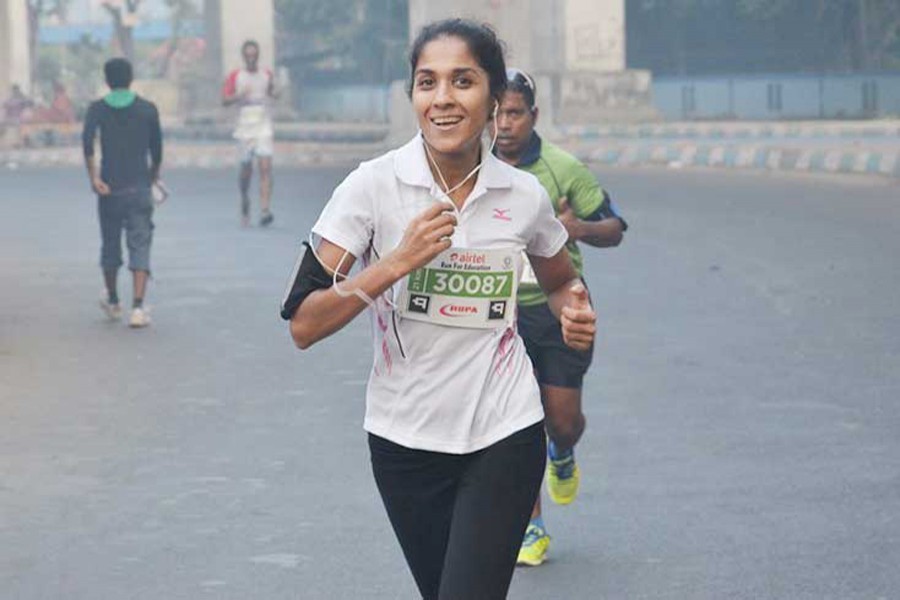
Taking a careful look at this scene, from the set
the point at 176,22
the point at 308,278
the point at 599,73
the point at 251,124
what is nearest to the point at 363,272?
the point at 308,278

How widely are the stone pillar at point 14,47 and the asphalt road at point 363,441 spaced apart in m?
34.2

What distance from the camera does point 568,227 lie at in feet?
20.7

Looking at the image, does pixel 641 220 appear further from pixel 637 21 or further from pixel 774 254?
pixel 637 21

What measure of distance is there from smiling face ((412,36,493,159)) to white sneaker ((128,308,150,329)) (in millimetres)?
8736

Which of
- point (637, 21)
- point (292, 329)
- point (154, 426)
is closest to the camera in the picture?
point (292, 329)

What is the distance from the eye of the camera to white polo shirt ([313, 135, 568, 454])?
14.0ft

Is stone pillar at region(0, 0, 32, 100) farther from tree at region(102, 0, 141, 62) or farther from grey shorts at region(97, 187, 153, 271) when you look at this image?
grey shorts at region(97, 187, 153, 271)

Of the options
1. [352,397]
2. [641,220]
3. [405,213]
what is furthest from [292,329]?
[641,220]

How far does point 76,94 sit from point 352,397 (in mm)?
64151

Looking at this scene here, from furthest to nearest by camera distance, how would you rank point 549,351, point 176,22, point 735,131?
point 176,22
point 735,131
point 549,351

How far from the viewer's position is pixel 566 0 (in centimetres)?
3875

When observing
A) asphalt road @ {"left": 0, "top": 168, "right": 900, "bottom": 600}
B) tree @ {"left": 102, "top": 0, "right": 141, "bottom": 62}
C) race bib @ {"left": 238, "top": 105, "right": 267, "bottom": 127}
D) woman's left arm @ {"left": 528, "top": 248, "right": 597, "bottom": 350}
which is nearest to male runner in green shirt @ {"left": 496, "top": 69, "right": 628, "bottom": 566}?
asphalt road @ {"left": 0, "top": 168, "right": 900, "bottom": 600}

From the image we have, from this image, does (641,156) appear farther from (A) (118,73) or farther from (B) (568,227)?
(B) (568,227)

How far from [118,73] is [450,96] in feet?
30.3
